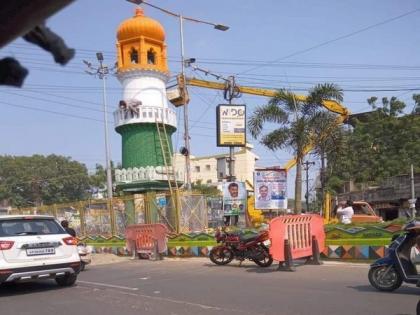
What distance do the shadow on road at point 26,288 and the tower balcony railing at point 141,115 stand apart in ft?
65.1

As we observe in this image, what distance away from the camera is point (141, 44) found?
3183cm

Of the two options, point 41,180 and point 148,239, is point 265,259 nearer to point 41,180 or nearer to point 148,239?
point 148,239

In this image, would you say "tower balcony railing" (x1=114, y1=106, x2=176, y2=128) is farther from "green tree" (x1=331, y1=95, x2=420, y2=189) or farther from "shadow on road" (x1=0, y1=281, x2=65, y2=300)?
"shadow on road" (x1=0, y1=281, x2=65, y2=300)

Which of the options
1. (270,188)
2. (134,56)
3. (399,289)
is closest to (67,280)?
(399,289)

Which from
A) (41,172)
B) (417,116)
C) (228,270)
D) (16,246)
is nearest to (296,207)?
(228,270)

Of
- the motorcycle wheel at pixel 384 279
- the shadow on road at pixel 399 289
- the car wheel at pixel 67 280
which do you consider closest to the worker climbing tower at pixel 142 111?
the car wheel at pixel 67 280

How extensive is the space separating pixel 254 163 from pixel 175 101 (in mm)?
72526

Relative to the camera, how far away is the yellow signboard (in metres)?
29.4

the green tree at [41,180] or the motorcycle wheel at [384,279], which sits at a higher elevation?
the green tree at [41,180]

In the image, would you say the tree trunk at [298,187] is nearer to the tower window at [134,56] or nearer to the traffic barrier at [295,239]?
the traffic barrier at [295,239]

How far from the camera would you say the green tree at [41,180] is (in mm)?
71125

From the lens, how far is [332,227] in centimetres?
1480

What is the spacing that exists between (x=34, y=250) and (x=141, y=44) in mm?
22715

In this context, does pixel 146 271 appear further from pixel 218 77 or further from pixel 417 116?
pixel 417 116
